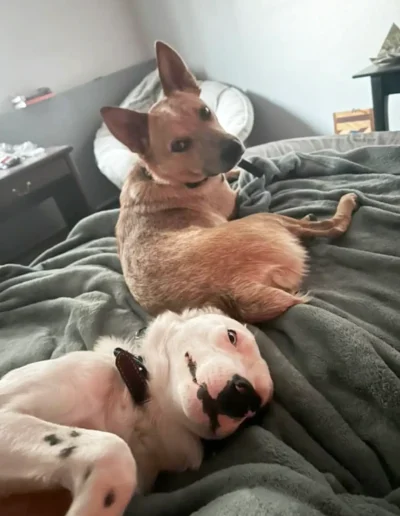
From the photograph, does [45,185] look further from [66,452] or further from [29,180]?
[66,452]

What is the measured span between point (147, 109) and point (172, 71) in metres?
1.87

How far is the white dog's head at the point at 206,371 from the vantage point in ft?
2.78

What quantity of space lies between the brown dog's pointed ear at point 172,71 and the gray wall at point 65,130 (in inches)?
85.6

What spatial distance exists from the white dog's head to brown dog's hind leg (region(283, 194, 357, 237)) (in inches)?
19.3

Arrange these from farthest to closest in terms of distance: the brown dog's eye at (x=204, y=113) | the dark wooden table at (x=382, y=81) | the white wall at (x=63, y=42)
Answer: the white wall at (x=63, y=42)
the dark wooden table at (x=382, y=81)
the brown dog's eye at (x=204, y=113)

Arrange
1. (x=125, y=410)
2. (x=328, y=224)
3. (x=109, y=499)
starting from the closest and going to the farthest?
(x=109, y=499) → (x=125, y=410) → (x=328, y=224)

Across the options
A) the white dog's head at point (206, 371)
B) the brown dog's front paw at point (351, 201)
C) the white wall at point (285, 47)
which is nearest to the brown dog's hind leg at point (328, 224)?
the brown dog's front paw at point (351, 201)

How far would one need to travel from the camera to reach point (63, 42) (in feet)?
12.7

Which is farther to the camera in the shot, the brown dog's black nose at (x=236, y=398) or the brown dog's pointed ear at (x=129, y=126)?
the brown dog's pointed ear at (x=129, y=126)

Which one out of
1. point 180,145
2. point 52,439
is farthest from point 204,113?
point 52,439

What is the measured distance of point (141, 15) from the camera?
418 centimetres

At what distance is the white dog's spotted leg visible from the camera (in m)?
0.72

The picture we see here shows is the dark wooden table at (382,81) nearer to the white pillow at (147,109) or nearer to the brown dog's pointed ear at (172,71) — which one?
the brown dog's pointed ear at (172,71)

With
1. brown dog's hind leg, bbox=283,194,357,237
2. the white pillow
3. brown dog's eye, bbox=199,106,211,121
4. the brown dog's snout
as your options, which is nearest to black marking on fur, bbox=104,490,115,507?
brown dog's hind leg, bbox=283,194,357,237
